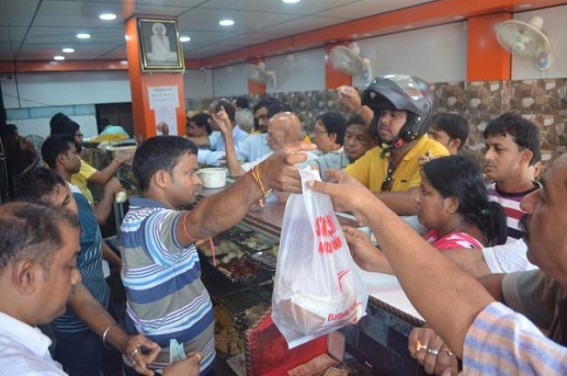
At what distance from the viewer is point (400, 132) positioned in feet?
7.39

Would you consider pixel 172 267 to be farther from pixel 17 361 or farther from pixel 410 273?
pixel 410 273

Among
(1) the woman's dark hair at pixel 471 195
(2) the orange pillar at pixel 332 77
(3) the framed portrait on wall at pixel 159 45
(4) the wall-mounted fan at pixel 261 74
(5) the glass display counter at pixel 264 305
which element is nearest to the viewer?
(5) the glass display counter at pixel 264 305

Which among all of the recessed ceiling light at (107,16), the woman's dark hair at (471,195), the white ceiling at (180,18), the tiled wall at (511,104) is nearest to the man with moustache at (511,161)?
the woman's dark hair at (471,195)

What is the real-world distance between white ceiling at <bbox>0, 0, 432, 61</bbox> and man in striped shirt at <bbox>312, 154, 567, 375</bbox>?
14.9 ft

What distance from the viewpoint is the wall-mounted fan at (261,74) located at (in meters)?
9.08

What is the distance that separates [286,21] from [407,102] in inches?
176

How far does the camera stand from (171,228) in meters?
1.39

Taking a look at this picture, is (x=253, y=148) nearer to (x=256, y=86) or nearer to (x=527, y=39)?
(x=527, y=39)

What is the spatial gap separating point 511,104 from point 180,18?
4311 millimetres

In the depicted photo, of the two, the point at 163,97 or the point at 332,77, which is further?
the point at 332,77

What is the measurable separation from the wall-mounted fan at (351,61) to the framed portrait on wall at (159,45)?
8.04 feet

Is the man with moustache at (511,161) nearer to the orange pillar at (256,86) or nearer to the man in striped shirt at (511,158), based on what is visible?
the man in striped shirt at (511,158)

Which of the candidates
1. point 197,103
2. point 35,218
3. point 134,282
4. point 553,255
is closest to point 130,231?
point 134,282

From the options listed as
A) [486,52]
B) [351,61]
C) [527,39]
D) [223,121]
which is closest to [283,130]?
[223,121]
